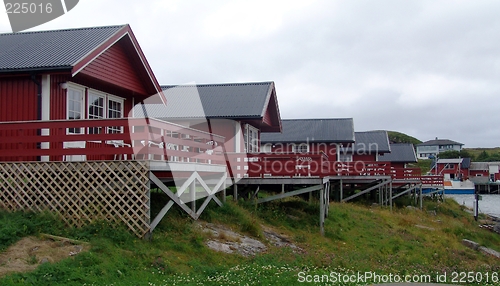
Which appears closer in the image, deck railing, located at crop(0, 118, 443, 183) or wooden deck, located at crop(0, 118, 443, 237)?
wooden deck, located at crop(0, 118, 443, 237)

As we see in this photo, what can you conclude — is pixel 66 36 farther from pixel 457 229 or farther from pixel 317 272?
pixel 457 229

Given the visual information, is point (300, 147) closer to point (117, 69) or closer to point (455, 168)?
point (117, 69)

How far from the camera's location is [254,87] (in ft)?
83.4

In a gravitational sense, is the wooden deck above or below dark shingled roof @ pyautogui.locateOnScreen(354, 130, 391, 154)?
below

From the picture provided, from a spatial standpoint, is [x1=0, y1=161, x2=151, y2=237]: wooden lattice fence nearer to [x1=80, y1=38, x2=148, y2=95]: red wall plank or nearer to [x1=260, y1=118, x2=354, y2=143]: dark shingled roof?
[x1=80, y1=38, x2=148, y2=95]: red wall plank

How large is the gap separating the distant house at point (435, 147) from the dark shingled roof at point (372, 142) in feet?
319

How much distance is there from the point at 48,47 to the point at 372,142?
45.6 metres

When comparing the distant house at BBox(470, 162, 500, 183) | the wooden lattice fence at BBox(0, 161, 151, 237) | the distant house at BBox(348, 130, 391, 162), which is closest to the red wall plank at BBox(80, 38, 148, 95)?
the wooden lattice fence at BBox(0, 161, 151, 237)

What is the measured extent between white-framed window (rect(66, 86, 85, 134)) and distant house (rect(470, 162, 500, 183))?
337ft

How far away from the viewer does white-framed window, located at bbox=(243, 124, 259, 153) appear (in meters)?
24.8

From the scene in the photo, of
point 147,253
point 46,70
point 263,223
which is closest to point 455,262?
point 263,223

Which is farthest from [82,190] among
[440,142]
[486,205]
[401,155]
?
[440,142]

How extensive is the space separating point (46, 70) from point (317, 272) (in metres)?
8.76

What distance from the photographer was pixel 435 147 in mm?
149125
